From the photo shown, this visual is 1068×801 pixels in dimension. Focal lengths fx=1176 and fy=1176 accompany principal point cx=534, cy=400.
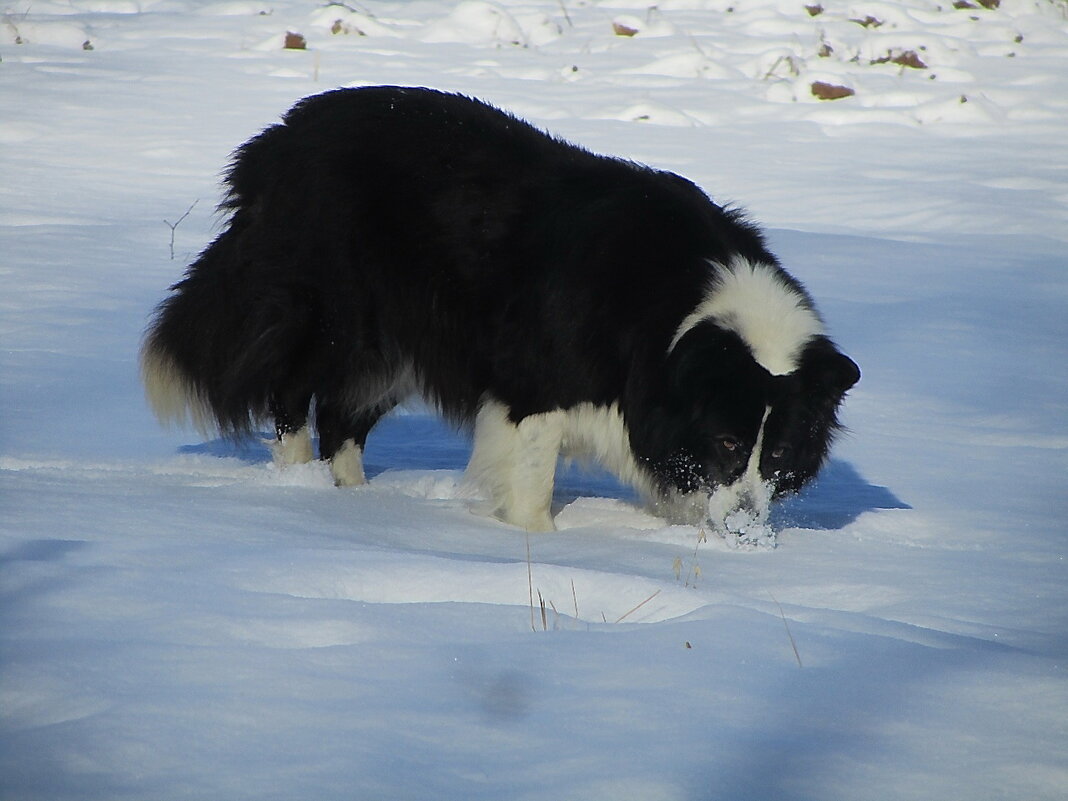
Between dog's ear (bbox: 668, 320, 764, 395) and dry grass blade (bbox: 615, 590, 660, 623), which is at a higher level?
dog's ear (bbox: 668, 320, 764, 395)

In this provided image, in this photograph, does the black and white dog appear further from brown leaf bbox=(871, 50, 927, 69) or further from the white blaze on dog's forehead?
brown leaf bbox=(871, 50, 927, 69)

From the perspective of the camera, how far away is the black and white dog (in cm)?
431

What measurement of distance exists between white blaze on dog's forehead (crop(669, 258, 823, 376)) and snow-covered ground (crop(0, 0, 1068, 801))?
2.32ft

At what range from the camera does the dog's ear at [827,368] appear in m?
4.20

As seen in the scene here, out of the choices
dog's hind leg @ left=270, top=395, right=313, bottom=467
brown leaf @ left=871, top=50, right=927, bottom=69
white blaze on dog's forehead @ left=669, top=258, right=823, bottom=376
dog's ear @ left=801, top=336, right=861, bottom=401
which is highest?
white blaze on dog's forehead @ left=669, top=258, right=823, bottom=376

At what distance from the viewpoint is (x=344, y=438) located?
5277mm

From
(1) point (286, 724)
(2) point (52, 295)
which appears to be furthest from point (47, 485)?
(2) point (52, 295)

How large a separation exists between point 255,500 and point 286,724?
2005 mm

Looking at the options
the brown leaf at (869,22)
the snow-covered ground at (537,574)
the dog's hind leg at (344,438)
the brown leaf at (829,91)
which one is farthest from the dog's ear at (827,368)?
the brown leaf at (869,22)

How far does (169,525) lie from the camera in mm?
3373

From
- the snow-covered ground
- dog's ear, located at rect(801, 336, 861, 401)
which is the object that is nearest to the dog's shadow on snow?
the snow-covered ground

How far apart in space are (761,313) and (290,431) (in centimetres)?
210

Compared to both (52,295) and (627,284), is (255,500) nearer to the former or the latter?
(627,284)

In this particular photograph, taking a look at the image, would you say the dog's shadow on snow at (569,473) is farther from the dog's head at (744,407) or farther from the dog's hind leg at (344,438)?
the dog's head at (744,407)
